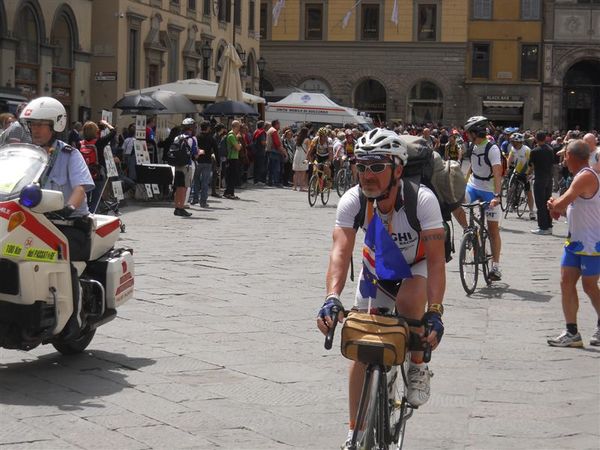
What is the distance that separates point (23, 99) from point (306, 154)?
760 cm

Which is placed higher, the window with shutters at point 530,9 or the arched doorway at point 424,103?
the window with shutters at point 530,9

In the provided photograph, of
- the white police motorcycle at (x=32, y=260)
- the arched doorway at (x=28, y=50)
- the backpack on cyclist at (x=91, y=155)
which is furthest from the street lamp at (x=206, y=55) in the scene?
the white police motorcycle at (x=32, y=260)

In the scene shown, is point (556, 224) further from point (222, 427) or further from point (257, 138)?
point (222, 427)

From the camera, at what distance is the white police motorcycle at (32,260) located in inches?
272

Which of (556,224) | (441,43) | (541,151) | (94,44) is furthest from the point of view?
(441,43)

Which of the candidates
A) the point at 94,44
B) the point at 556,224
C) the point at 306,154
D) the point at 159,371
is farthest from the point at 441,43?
the point at 159,371

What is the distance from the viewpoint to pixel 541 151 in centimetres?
2028

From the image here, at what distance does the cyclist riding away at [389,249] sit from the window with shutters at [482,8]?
55.3m

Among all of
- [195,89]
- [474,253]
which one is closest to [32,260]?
[474,253]

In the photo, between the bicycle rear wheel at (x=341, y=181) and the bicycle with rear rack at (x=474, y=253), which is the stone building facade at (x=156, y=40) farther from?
the bicycle with rear rack at (x=474, y=253)

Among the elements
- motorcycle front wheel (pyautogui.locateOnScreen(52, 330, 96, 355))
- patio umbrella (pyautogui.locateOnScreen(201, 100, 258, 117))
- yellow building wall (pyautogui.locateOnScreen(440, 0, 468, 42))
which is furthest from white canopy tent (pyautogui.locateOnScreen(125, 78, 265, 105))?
yellow building wall (pyautogui.locateOnScreen(440, 0, 468, 42))

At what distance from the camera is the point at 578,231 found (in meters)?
8.86

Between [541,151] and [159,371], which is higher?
[541,151]

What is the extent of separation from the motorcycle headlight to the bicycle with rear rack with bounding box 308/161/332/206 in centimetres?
1674
